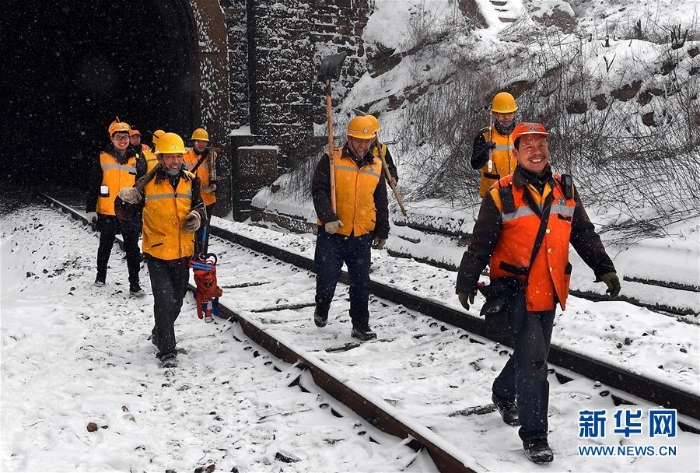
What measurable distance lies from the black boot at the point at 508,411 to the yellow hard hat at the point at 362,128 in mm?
2510

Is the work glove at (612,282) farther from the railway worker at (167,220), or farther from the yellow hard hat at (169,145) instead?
the yellow hard hat at (169,145)

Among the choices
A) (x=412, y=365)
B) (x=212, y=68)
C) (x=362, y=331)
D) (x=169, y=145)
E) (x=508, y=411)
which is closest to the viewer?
(x=508, y=411)

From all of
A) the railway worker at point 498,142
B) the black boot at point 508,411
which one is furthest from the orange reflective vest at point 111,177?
the black boot at point 508,411

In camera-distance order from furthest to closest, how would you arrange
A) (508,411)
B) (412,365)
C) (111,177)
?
1. (111,177)
2. (412,365)
3. (508,411)

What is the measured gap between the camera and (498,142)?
7.43 meters

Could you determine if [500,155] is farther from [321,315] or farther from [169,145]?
[169,145]

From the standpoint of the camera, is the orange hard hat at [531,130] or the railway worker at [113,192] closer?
the orange hard hat at [531,130]

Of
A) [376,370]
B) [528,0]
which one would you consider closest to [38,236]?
[376,370]

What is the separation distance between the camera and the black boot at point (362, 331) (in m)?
6.29

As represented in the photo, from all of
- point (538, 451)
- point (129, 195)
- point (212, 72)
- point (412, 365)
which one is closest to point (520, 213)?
point (538, 451)

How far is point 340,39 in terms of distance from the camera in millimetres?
17812

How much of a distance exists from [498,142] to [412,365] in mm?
2927

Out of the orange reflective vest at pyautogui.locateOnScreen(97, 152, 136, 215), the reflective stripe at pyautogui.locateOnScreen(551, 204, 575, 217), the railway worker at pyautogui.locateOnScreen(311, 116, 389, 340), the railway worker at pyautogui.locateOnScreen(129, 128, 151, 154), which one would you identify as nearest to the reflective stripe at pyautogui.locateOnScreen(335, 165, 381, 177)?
the railway worker at pyautogui.locateOnScreen(311, 116, 389, 340)

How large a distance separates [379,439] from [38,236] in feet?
37.5
